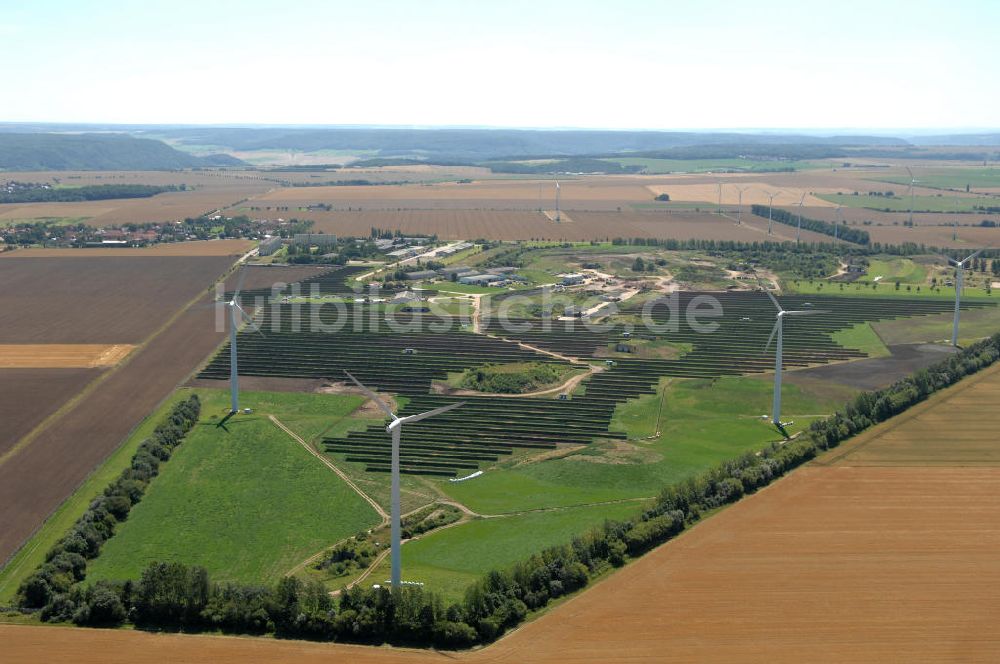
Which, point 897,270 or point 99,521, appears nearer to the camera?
point 99,521

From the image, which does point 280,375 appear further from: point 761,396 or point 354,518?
point 761,396

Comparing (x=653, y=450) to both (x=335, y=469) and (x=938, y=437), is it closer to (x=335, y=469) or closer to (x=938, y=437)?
(x=938, y=437)

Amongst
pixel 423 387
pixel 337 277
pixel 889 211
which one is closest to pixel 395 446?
pixel 423 387

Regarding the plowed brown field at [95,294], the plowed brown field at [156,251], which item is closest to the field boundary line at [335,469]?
the plowed brown field at [95,294]

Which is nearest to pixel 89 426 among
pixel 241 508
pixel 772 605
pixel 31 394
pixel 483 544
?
pixel 31 394

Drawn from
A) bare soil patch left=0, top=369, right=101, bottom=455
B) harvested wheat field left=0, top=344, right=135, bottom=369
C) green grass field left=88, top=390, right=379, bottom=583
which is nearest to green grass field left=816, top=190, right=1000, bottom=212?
harvested wheat field left=0, top=344, right=135, bottom=369

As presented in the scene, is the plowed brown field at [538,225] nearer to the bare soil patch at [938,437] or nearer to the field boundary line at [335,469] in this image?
the bare soil patch at [938,437]
